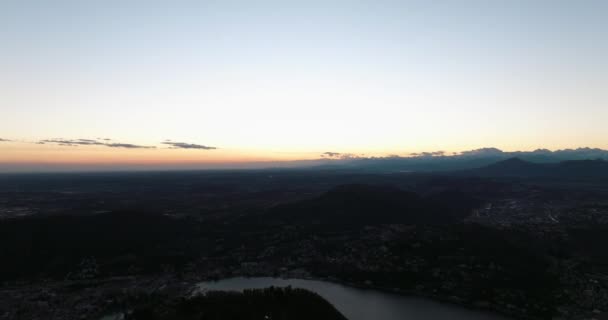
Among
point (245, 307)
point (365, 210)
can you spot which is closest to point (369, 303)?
point (245, 307)

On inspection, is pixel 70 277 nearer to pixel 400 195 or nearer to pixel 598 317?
pixel 598 317

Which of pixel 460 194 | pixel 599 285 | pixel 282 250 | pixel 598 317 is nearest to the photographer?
pixel 598 317

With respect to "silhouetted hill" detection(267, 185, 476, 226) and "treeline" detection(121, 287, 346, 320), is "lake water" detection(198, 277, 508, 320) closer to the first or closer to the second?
"treeline" detection(121, 287, 346, 320)

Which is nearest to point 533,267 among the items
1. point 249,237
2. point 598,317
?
point 598,317

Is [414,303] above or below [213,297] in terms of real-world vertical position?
below

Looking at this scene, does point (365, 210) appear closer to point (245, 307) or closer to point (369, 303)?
point (369, 303)

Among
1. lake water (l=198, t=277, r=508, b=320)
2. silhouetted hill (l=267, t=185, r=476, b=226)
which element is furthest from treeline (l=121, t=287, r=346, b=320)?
silhouetted hill (l=267, t=185, r=476, b=226)

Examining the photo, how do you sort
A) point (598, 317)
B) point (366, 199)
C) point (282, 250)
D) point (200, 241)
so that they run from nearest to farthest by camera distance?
point (598, 317) → point (282, 250) → point (200, 241) → point (366, 199)

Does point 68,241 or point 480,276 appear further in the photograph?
point 68,241

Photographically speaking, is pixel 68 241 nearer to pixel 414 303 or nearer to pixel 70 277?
pixel 70 277
